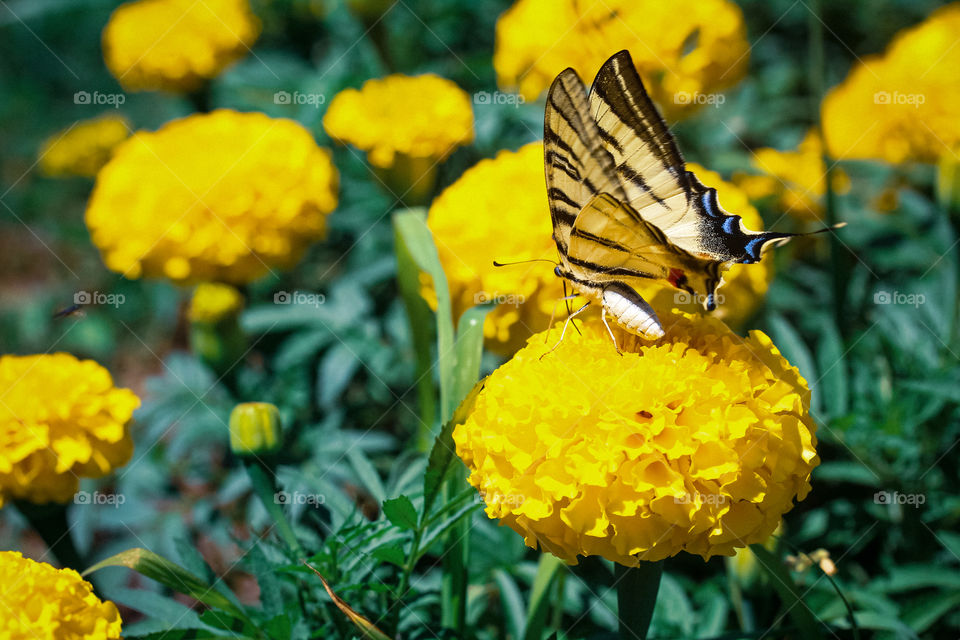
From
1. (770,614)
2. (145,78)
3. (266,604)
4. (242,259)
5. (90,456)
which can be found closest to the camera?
(266,604)

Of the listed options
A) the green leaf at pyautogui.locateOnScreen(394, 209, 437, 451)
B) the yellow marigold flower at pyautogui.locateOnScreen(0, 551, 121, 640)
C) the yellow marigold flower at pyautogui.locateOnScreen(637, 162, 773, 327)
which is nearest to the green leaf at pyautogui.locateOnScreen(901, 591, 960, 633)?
the yellow marigold flower at pyautogui.locateOnScreen(637, 162, 773, 327)

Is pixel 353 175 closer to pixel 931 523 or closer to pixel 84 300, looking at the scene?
pixel 84 300

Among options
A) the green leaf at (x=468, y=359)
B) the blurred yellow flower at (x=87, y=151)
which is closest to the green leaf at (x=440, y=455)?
the green leaf at (x=468, y=359)

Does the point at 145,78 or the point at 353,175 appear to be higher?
the point at 145,78

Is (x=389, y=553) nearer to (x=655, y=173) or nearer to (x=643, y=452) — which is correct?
(x=643, y=452)

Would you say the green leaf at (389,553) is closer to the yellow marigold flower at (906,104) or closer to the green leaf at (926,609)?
the green leaf at (926,609)

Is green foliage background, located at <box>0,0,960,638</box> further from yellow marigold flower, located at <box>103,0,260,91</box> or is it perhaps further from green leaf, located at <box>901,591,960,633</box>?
yellow marigold flower, located at <box>103,0,260,91</box>

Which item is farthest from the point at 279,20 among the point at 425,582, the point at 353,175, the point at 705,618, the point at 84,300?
the point at 705,618

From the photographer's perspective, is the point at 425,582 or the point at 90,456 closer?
the point at 90,456
